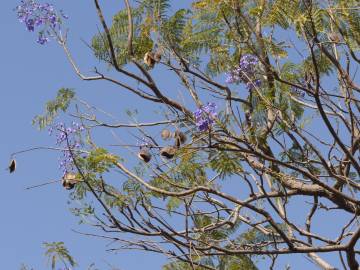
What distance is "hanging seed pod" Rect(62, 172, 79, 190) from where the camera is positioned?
19.2 feet

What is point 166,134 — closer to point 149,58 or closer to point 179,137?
point 179,137

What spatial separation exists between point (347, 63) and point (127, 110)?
1845 millimetres

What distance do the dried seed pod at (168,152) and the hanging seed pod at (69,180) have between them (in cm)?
78

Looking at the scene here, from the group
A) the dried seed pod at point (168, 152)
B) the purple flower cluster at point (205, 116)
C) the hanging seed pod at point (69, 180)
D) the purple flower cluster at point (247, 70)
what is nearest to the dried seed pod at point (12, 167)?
the hanging seed pod at point (69, 180)

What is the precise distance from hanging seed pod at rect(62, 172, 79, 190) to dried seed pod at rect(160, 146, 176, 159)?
2.55 feet

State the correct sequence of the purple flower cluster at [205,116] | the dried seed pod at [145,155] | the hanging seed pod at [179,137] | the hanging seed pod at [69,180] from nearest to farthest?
the purple flower cluster at [205,116] → the hanging seed pod at [179,137] → the dried seed pod at [145,155] → the hanging seed pod at [69,180]

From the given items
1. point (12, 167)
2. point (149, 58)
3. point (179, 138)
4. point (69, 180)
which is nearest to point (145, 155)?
point (179, 138)

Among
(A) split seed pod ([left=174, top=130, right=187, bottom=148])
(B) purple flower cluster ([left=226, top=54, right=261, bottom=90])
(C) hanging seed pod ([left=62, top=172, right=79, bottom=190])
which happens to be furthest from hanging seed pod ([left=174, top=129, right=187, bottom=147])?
(C) hanging seed pod ([left=62, top=172, right=79, bottom=190])

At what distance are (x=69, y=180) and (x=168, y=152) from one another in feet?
2.91

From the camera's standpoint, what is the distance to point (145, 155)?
5727 millimetres

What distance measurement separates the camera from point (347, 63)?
555 centimetres

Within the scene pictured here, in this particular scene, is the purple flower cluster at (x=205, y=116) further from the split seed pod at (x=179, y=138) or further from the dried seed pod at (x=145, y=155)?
the dried seed pod at (x=145, y=155)

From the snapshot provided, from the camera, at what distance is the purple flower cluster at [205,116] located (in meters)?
4.97

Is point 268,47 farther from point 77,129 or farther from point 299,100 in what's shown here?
point 77,129
